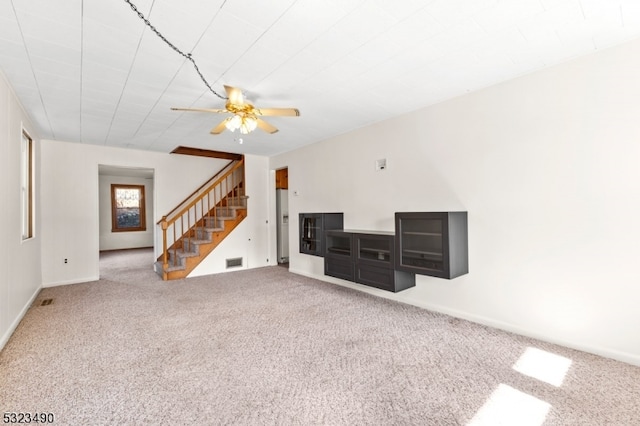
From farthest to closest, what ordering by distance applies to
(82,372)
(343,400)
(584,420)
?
(82,372), (343,400), (584,420)

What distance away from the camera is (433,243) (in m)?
3.16

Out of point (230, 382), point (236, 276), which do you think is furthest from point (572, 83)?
point (236, 276)

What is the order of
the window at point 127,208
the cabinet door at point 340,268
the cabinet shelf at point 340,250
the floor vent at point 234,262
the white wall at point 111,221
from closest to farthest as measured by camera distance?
1. the cabinet door at point 340,268
2. the cabinet shelf at point 340,250
3. the floor vent at point 234,262
4. the white wall at point 111,221
5. the window at point 127,208

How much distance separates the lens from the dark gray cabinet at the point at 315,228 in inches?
175

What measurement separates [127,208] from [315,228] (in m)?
7.93

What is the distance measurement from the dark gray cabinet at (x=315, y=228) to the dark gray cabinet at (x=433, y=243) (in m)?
1.40

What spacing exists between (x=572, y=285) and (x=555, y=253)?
290mm

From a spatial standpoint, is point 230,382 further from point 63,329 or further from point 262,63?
point 262,63

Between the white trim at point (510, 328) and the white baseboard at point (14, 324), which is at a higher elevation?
Result: the white baseboard at point (14, 324)

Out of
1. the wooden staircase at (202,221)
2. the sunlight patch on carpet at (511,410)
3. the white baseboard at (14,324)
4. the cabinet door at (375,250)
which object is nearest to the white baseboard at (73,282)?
the white baseboard at (14,324)

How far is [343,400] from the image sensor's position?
6.10 feet

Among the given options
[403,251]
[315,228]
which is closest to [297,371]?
[403,251]

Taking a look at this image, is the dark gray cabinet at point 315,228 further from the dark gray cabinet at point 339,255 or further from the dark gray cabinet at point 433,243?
the dark gray cabinet at point 433,243

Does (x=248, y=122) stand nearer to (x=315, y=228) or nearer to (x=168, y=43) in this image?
(x=168, y=43)
